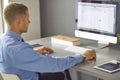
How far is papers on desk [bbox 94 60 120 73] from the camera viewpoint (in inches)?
71.7

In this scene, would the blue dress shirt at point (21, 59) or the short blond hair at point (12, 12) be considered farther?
the short blond hair at point (12, 12)

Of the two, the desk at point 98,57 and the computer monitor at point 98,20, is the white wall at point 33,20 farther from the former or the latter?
the computer monitor at point 98,20

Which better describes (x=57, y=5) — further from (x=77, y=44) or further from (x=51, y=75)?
(x=51, y=75)

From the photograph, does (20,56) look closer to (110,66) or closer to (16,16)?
(16,16)

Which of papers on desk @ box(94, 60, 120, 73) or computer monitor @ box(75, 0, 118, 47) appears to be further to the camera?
computer monitor @ box(75, 0, 118, 47)

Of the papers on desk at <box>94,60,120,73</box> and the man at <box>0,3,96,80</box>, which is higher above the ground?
the man at <box>0,3,96,80</box>

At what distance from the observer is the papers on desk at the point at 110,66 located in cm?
182

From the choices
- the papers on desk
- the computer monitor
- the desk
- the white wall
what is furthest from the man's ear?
the white wall

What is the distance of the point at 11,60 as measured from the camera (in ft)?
5.56

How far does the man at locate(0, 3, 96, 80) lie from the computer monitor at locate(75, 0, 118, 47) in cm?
58

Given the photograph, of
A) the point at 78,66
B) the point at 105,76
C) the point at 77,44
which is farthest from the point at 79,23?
the point at 105,76

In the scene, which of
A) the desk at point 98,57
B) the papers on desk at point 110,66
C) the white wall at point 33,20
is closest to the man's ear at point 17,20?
the desk at point 98,57

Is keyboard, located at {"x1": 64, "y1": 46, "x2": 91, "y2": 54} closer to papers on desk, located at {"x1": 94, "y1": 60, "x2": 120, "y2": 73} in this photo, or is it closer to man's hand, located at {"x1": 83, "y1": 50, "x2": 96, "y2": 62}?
man's hand, located at {"x1": 83, "y1": 50, "x2": 96, "y2": 62}

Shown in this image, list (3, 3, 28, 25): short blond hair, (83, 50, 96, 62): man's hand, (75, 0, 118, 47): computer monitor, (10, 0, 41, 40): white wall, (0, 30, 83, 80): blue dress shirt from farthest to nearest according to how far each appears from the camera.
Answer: (10, 0, 41, 40): white wall → (75, 0, 118, 47): computer monitor → (83, 50, 96, 62): man's hand → (3, 3, 28, 25): short blond hair → (0, 30, 83, 80): blue dress shirt
